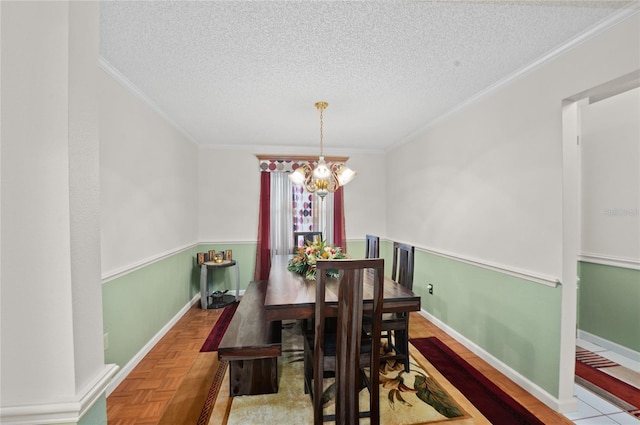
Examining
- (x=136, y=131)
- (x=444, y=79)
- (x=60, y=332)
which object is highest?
(x=444, y=79)

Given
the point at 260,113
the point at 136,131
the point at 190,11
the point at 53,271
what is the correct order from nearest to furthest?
the point at 53,271 < the point at 190,11 < the point at 136,131 < the point at 260,113

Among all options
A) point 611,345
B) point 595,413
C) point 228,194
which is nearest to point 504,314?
point 595,413

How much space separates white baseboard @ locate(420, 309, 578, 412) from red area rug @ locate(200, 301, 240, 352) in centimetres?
253

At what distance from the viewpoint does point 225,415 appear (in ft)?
6.16

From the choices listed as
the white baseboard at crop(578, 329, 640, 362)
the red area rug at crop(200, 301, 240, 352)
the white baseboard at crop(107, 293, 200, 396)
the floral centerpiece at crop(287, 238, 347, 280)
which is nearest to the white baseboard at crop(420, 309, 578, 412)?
the white baseboard at crop(578, 329, 640, 362)

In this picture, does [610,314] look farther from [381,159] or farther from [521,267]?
[381,159]

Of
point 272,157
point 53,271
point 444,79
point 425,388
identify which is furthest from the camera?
point 272,157

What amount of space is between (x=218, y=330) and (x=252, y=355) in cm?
158

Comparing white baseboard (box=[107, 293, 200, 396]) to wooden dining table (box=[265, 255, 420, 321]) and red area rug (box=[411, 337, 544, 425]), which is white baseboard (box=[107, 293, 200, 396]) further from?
red area rug (box=[411, 337, 544, 425])

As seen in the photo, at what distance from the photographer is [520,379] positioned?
2.19 meters

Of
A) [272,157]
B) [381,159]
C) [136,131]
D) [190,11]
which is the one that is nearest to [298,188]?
[272,157]

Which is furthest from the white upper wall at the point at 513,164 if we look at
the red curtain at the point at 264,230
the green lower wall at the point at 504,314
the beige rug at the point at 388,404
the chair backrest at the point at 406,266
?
the red curtain at the point at 264,230

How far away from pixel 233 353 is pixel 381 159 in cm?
399

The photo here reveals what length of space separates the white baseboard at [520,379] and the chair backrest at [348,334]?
4.23ft
